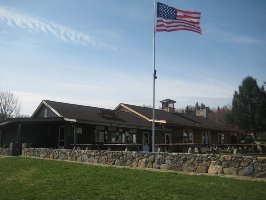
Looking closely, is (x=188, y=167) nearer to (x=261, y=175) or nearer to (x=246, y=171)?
(x=246, y=171)

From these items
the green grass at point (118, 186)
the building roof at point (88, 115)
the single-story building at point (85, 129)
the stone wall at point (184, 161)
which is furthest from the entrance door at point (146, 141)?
the green grass at point (118, 186)

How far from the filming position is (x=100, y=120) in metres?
27.8

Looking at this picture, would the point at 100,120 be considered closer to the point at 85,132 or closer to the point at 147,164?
the point at 85,132

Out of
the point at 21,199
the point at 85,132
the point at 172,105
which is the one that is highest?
the point at 172,105

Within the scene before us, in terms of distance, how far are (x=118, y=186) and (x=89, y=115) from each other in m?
17.7

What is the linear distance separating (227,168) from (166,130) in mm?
21365

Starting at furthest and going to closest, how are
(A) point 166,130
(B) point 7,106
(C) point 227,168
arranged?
(B) point 7,106, (A) point 166,130, (C) point 227,168

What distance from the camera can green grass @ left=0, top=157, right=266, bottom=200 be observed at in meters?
9.91

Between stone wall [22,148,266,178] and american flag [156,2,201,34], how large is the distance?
26.3 feet

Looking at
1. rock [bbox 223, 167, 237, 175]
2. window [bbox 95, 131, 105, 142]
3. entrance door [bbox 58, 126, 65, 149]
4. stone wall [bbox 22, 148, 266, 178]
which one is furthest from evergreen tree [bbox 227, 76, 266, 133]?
rock [bbox 223, 167, 237, 175]

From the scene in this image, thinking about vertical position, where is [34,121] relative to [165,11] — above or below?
below

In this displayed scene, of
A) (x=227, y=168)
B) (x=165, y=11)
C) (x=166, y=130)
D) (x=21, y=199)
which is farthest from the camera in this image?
(x=166, y=130)

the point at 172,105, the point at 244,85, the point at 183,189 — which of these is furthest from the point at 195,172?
the point at 244,85

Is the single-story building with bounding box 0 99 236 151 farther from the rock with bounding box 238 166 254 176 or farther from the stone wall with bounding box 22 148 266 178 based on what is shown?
the rock with bounding box 238 166 254 176
